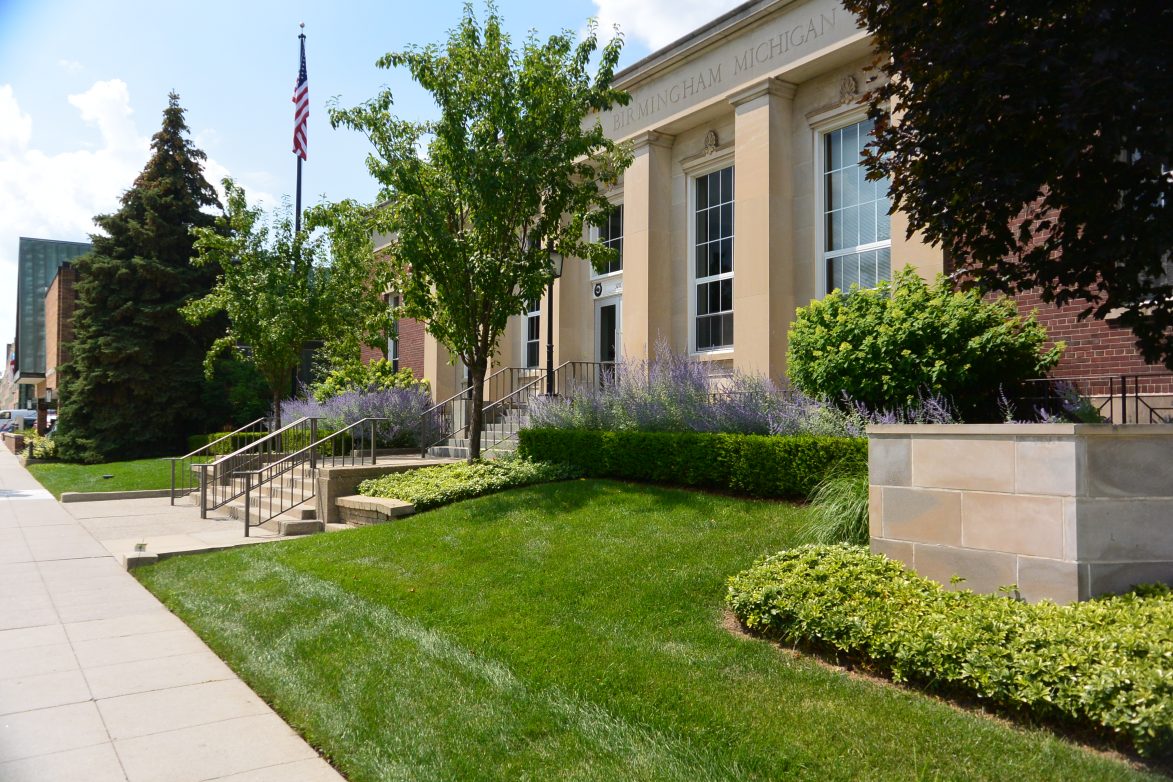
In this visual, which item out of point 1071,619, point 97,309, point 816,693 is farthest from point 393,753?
point 97,309

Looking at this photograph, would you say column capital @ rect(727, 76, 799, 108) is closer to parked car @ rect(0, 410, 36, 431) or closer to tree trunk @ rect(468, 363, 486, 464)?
tree trunk @ rect(468, 363, 486, 464)

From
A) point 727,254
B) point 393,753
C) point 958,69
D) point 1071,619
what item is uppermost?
point 727,254

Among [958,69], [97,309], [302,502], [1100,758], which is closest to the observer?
[1100,758]

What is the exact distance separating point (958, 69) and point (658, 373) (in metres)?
7.18

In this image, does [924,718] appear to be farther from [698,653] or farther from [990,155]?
[990,155]

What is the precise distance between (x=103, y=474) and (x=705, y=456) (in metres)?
18.7

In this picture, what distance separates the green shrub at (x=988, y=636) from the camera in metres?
3.51

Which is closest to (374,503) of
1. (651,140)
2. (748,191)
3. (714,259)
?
(748,191)

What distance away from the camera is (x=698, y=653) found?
15.8 feet

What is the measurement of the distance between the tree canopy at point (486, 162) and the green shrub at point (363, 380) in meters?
8.87

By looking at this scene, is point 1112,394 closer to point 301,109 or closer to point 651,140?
point 651,140

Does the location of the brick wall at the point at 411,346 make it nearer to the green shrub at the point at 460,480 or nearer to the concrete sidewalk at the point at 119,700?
the green shrub at the point at 460,480

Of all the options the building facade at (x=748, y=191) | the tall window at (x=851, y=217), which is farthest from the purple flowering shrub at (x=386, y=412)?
the tall window at (x=851, y=217)

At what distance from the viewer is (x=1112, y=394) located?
872cm
